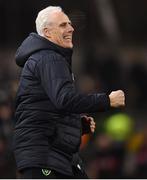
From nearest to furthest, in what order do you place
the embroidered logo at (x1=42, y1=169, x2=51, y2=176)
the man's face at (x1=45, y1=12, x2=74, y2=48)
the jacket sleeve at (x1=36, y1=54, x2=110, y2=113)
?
the jacket sleeve at (x1=36, y1=54, x2=110, y2=113) → the embroidered logo at (x1=42, y1=169, x2=51, y2=176) → the man's face at (x1=45, y1=12, x2=74, y2=48)

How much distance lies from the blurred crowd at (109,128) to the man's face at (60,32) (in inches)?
Answer: 134

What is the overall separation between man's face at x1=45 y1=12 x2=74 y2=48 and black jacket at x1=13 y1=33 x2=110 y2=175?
59mm

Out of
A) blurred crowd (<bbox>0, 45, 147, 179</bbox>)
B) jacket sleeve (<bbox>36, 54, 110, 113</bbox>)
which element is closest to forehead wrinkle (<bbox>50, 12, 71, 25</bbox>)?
jacket sleeve (<bbox>36, 54, 110, 113</bbox>)

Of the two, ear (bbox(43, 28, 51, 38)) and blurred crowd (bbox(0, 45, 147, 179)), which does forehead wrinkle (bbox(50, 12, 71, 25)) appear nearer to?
ear (bbox(43, 28, 51, 38))

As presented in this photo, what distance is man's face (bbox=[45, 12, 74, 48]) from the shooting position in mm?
6527

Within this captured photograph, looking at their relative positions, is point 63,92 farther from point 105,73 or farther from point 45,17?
point 105,73

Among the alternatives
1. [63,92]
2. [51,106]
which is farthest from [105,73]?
[63,92]

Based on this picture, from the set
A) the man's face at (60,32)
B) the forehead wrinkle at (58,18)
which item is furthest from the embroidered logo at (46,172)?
the forehead wrinkle at (58,18)

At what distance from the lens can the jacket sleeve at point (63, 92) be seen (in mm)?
6246

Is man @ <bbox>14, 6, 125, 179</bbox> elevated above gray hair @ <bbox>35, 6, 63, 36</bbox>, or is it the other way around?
gray hair @ <bbox>35, 6, 63, 36</bbox>

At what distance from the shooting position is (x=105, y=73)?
15.6m

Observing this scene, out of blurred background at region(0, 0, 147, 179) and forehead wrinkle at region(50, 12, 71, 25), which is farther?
blurred background at region(0, 0, 147, 179)

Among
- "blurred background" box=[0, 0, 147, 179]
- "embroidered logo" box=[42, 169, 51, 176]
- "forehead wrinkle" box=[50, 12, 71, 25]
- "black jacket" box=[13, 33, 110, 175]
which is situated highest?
"forehead wrinkle" box=[50, 12, 71, 25]

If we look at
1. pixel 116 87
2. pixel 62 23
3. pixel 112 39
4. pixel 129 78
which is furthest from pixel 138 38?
pixel 62 23
